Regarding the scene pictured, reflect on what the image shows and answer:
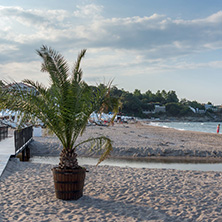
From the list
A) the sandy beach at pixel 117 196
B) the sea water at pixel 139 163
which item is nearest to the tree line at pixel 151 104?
the sea water at pixel 139 163

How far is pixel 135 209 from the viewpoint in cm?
619

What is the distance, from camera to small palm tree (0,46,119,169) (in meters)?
6.54

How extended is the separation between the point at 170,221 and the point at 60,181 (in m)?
2.48

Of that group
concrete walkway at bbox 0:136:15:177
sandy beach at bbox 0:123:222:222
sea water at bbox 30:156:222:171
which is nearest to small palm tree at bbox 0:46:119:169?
sandy beach at bbox 0:123:222:222

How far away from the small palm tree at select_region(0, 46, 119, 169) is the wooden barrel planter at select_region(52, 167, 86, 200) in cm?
15

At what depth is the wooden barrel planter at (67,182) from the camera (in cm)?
657

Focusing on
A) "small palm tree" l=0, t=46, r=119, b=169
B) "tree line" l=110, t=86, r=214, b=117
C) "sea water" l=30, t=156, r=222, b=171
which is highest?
"tree line" l=110, t=86, r=214, b=117

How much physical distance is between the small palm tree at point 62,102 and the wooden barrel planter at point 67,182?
0.15 m

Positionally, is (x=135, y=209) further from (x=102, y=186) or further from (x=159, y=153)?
(x=159, y=153)

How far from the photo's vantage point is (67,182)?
660 centimetres

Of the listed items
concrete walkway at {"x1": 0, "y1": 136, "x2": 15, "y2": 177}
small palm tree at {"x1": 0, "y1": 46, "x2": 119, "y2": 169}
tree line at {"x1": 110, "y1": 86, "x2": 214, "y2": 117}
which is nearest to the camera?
small palm tree at {"x1": 0, "y1": 46, "x2": 119, "y2": 169}

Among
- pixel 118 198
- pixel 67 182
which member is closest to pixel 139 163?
pixel 118 198

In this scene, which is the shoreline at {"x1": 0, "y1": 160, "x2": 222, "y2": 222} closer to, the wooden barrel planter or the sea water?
the wooden barrel planter

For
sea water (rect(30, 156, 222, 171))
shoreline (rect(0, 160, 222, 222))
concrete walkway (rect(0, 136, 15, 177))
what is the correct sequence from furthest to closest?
sea water (rect(30, 156, 222, 171))
concrete walkway (rect(0, 136, 15, 177))
shoreline (rect(0, 160, 222, 222))
